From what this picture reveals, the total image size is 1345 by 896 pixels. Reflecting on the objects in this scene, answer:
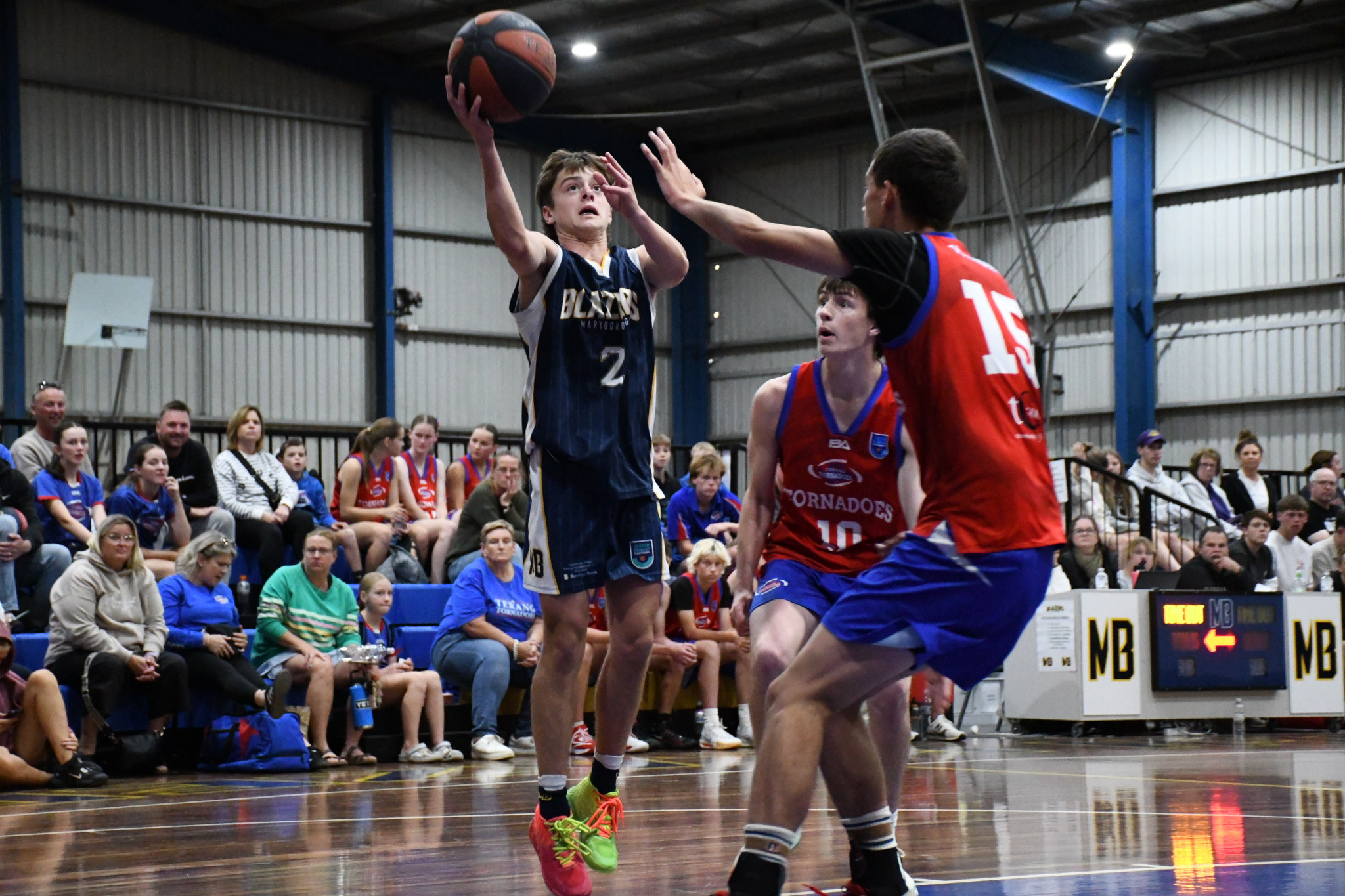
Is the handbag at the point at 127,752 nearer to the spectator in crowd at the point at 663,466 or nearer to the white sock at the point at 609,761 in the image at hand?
the spectator in crowd at the point at 663,466

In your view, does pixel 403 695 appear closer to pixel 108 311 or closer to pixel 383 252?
pixel 108 311

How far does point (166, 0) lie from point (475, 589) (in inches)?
465

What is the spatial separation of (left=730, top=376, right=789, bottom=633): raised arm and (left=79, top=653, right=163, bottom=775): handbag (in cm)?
521

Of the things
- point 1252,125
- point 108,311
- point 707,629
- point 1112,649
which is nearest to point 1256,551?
point 1112,649

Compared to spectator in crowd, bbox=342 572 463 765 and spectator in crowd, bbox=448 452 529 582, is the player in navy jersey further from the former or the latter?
spectator in crowd, bbox=448 452 529 582

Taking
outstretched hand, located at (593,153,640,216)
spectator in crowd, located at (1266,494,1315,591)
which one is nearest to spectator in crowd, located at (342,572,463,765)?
outstretched hand, located at (593,153,640,216)

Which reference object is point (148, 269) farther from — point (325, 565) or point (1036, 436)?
point (1036, 436)

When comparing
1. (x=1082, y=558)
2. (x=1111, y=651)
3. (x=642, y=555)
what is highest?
(x=642, y=555)

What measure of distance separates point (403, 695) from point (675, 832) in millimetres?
4422

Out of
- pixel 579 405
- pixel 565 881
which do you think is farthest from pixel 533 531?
pixel 565 881

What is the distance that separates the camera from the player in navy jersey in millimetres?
4332

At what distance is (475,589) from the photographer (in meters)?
9.86

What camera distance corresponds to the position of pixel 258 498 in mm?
10984

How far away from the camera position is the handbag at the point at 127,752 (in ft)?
28.4
